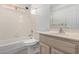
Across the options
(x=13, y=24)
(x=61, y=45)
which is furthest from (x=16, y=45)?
(x=61, y=45)

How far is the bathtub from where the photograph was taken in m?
1.97

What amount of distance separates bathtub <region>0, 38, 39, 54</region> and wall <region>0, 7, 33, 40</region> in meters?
0.11

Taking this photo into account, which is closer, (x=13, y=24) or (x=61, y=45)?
(x=61, y=45)

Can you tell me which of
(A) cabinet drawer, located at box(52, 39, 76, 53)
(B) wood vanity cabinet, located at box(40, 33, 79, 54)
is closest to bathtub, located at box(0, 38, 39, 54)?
(B) wood vanity cabinet, located at box(40, 33, 79, 54)

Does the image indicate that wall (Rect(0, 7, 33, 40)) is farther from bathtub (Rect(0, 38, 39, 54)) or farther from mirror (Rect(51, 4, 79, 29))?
mirror (Rect(51, 4, 79, 29))

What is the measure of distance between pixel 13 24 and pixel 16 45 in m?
0.49

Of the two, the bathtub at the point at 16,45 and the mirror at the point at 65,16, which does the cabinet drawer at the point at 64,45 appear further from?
the bathtub at the point at 16,45

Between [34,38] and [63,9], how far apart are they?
1208mm

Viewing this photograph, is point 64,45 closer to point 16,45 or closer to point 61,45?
point 61,45

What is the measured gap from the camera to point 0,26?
76.9 inches

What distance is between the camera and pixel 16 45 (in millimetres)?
2244
